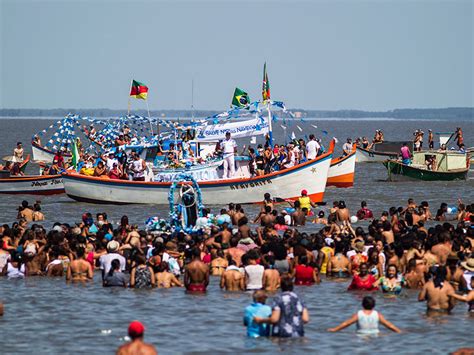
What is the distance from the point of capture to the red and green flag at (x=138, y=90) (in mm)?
47153

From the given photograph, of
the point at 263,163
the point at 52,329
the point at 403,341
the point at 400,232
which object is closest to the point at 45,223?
the point at 263,163

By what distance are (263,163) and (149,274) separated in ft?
57.7

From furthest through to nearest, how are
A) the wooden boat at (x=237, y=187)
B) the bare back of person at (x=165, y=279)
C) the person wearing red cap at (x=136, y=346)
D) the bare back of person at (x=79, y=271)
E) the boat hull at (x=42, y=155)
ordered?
the boat hull at (x=42, y=155)
the wooden boat at (x=237, y=187)
the bare back of person at (x=79, y=271)
the bare back of person at (x=165, y=279)
the person wearing red cap at (x=136, y=346)

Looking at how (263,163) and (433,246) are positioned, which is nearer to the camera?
(433,246)

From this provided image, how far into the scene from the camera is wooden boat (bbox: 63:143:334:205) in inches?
1601

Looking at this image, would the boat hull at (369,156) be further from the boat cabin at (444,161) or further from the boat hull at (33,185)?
the boat hull at (33,185)

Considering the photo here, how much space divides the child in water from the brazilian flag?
2444 cm

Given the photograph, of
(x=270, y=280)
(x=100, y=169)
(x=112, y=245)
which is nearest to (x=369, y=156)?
(x=100, y=169)

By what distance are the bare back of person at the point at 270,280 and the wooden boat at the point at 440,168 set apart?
1214 inches

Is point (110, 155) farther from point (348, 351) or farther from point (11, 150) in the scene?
point (11, 150)

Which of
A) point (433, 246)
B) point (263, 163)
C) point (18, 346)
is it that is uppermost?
point (263, 163)

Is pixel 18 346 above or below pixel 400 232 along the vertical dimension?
below

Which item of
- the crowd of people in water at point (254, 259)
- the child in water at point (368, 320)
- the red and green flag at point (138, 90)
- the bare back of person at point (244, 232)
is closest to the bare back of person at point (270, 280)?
the crowd of people in water at point (254, 259)

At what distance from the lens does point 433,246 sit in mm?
25219
